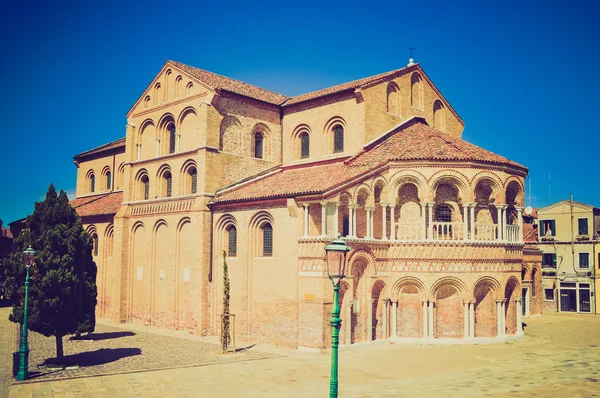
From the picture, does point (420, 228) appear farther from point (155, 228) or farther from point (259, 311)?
point (155, 228)

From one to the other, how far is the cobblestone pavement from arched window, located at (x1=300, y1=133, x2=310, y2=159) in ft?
39.3

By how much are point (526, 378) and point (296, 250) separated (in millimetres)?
10883

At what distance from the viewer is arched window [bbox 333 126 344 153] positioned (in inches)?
1211

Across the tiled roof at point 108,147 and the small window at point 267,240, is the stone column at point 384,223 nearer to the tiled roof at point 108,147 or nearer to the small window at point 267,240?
the small window at point 267,240

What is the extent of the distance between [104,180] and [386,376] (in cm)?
3160

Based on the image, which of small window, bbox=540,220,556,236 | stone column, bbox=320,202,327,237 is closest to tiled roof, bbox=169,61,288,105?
stone column, bbox=320,202,327,237

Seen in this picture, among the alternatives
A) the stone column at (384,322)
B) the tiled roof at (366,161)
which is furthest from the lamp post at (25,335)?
the stone column at (384,322)

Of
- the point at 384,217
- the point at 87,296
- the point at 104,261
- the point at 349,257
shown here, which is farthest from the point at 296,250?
the point at 104,261

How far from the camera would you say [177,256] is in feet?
102

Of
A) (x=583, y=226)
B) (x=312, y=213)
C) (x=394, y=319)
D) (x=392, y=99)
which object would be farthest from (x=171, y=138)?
(x=583, y=226)

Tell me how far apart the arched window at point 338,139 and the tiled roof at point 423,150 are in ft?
7.38

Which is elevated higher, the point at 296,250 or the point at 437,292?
the point at 296,250

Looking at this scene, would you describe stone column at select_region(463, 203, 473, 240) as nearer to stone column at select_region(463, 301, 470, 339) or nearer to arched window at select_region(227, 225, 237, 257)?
stone column at select_region(463, 301, 470, 339)

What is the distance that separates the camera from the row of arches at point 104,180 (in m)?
41.6
